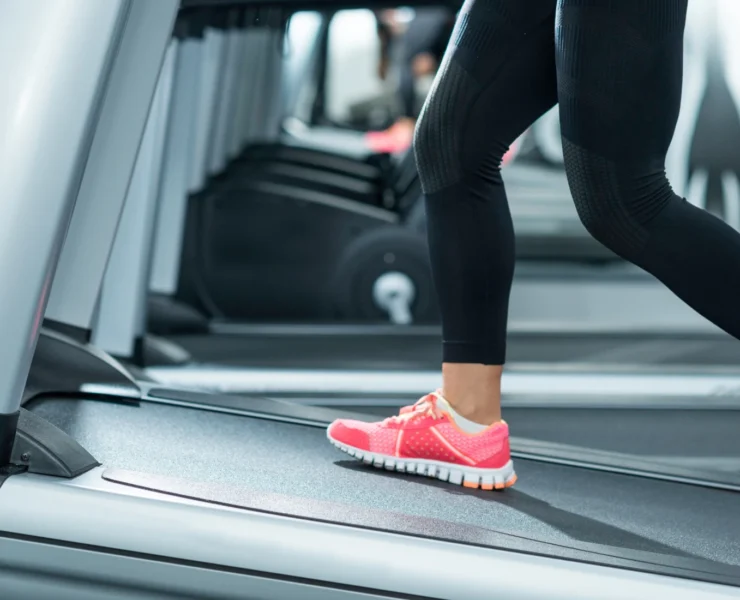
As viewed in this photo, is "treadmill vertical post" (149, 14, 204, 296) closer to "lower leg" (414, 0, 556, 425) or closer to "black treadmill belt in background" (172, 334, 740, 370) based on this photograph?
"black treadmill belt in background" (172, 334, 740, 370)

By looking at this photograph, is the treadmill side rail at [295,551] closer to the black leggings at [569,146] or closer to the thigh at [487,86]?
the black leggings at [569,146]

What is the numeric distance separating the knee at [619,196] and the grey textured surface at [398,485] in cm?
35

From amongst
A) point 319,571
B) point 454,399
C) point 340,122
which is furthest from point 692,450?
point 340,122

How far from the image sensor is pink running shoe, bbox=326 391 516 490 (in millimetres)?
1251

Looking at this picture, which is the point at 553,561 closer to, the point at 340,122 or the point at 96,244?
the point at 96,244

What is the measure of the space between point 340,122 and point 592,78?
17.5 feet

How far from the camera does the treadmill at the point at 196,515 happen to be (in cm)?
92

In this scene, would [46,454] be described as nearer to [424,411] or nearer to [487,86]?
[424,411]

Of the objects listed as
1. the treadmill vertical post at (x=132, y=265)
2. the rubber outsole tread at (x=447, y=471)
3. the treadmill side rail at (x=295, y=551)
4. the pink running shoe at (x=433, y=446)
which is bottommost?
the treadmill side rail at (x=295, y=551)

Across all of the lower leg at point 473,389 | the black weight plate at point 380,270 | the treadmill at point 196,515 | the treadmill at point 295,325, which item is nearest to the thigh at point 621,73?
the lower leg at point 473,389

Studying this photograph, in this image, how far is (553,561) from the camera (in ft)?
3.06

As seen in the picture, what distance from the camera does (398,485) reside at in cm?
124

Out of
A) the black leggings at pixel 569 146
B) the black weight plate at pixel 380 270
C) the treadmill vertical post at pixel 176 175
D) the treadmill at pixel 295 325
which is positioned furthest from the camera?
the black weight plate at pixel 380 270

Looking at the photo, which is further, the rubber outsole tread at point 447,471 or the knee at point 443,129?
the rubber outsole tread at point 447,471
